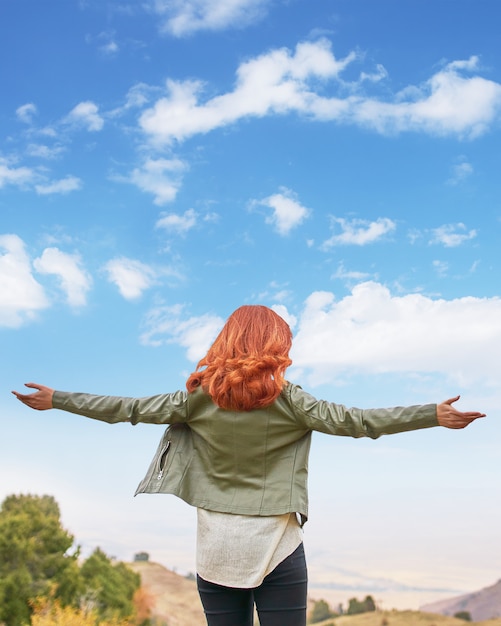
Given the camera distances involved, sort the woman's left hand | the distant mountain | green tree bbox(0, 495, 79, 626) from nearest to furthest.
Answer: the woman's left hand < green tree bbox(0, 495, 79, 626) < the distant mountain

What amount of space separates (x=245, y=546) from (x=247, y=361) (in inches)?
32.9

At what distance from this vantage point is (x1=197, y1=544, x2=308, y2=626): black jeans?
123 inches

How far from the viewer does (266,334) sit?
10.5 feet

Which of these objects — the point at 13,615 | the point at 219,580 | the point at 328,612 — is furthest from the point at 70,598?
the point at 219,580

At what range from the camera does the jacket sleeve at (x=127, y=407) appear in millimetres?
3363

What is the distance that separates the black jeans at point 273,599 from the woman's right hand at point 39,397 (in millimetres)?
1212

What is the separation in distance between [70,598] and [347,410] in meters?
16.9

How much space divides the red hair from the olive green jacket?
0.24 ft

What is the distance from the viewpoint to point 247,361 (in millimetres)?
3111

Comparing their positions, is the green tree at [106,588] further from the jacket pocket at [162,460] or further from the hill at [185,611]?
the jacket pocket at [162,460]

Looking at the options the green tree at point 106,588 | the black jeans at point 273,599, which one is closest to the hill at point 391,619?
the green tree at point 106,588

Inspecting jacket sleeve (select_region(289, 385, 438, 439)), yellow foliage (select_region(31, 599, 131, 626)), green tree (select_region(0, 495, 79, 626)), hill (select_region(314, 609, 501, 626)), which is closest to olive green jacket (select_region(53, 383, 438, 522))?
jacket sleeve (select_region(289, 385, 438, 439))

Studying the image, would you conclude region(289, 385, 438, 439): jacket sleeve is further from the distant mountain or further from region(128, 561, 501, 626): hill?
the distant mountain

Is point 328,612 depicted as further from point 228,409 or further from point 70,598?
point 228,409
